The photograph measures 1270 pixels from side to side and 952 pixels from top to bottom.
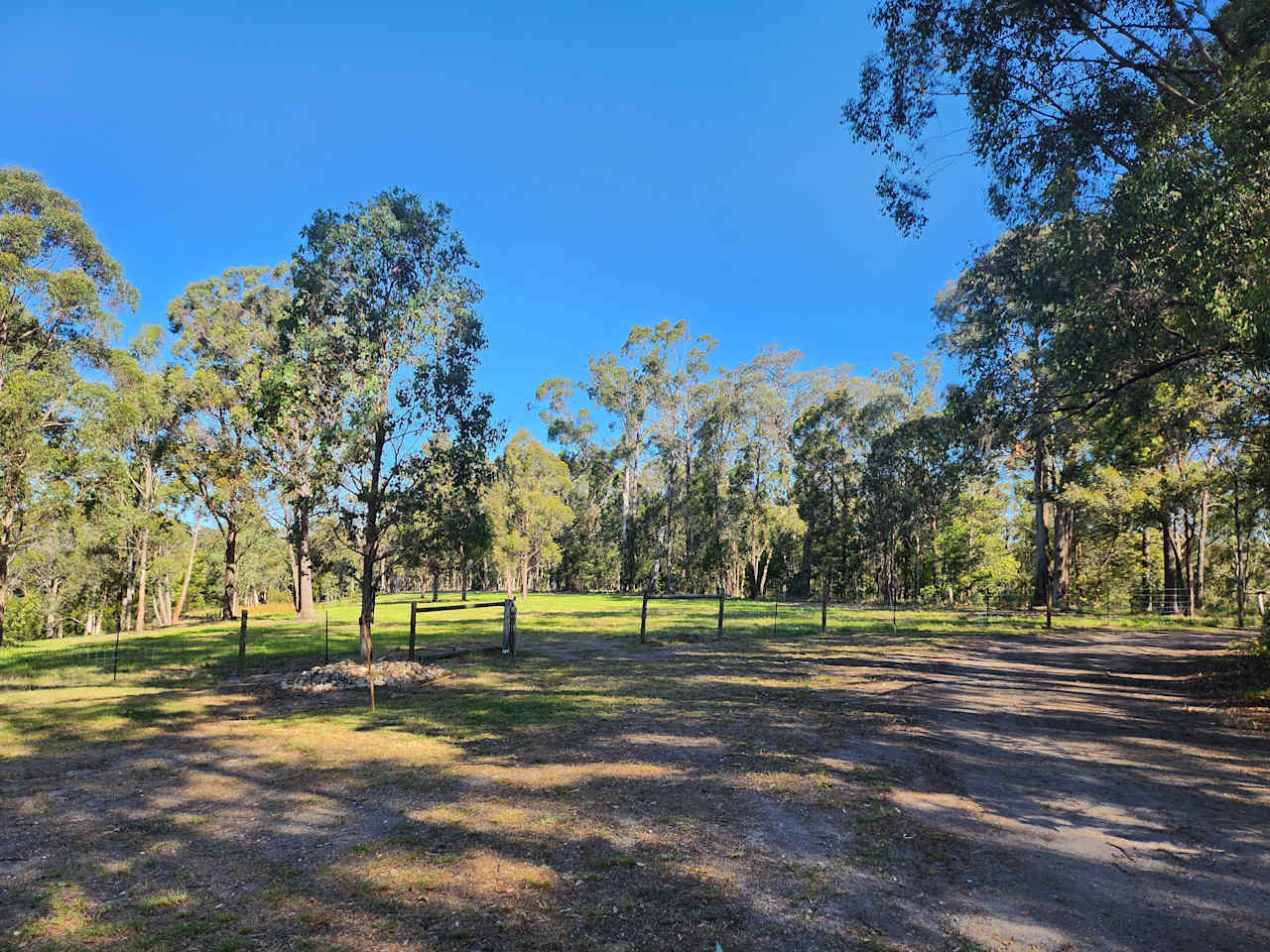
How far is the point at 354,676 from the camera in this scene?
43.7 feet

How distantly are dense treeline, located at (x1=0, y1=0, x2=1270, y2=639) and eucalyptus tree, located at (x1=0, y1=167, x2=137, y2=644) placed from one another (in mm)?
92

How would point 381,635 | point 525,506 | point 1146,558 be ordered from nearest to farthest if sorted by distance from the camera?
point 381,635
point 1146,558
point 525,506

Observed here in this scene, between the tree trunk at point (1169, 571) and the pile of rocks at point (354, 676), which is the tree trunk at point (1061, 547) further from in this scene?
the pile of rocks at point (354, 676)

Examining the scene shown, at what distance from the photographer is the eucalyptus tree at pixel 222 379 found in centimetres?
2745

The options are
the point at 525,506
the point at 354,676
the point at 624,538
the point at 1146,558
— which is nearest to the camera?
the point at 354,676

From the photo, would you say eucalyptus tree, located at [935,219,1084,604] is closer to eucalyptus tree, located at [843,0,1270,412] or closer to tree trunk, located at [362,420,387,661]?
eucalyptus tree, located at [843,0,1270,412]

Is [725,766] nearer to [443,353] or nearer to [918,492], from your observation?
[443,353]

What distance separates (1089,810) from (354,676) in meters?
12.9

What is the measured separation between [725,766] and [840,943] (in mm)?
3596

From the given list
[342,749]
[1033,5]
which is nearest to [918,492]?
[1033,5]

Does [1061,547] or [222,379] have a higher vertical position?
[222,379]

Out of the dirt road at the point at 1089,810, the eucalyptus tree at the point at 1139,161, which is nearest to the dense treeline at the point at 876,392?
the eucalyptus tree at the point at 1139,161

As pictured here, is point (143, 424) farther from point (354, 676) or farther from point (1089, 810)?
point (1089, 810)

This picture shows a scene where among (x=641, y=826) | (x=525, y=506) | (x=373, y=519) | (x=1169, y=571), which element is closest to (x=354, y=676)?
(x=373, y=519)
